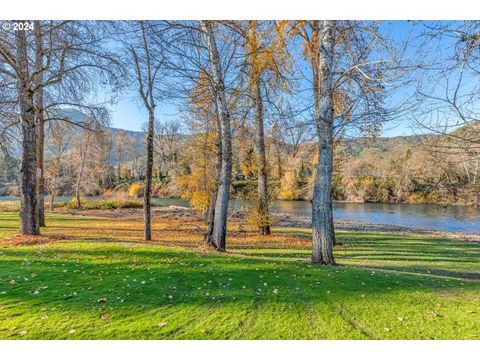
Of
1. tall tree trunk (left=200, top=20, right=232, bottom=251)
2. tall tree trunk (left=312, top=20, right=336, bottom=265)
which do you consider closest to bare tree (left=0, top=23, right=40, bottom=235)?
tall tree trunk (left=200, top=20, right=232, bottom=251)

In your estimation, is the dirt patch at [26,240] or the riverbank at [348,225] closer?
the dirt patch at [26,240]

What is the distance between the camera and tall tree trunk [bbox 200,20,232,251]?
5.84m

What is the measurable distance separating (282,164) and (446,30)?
7783 millimetres

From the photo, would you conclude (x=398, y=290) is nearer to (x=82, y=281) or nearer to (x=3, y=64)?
(x=82, y=281)

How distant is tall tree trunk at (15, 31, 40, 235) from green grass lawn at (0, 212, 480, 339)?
2331 millimetres

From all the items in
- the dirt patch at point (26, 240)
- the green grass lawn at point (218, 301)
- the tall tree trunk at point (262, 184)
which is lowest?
the green grass lawn at point (218, 301)

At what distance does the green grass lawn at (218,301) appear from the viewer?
237cm

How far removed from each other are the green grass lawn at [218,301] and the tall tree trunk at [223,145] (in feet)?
5.69

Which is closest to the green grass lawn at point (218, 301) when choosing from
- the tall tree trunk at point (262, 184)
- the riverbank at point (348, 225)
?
the tall tree trunk at point (262, 184)

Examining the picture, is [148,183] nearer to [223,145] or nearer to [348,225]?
[223,145]

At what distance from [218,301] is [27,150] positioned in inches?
229

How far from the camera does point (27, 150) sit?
6184mm

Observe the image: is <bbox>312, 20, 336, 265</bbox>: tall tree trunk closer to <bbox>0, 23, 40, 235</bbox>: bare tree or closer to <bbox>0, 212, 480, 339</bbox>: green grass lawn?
<bbox>0, 212, 480, 339</bbox>: green grass lawn

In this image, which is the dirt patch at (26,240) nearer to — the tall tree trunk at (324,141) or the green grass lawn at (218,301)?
the green grass lawn at (218,301)
